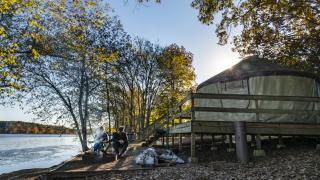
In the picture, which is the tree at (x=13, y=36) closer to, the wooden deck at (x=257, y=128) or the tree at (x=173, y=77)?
the wooden deck at (x=257, y=128)

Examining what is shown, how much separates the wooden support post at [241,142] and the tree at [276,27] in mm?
4827

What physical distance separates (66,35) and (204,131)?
7882 mm

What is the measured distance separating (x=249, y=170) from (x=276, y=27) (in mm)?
14308

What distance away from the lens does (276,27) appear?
20.2 m

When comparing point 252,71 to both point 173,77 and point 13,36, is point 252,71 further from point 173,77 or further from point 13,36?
point 173,77

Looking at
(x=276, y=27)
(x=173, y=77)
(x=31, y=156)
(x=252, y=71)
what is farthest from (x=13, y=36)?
(x=31, y=156)

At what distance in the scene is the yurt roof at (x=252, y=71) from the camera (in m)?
13.4

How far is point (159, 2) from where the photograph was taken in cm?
1056

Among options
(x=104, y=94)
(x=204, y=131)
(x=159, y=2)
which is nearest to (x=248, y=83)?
(x=204, y=131)

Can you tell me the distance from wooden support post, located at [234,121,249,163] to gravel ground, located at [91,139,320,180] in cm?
26

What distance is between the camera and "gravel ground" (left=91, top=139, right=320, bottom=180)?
7.79 metres

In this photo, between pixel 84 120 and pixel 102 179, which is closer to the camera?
pixel 102 179

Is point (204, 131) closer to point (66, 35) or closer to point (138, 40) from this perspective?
point (66, 35)

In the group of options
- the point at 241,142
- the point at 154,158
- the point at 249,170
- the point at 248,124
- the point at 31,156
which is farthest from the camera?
the point at 31,156
